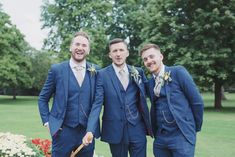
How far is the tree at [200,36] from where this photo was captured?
26266 mm

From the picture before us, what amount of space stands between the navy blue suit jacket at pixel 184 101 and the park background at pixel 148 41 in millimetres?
5615

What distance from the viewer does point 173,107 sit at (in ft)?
17.8

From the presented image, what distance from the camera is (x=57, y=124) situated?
5.51 metres

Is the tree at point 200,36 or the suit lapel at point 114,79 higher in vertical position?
the tree at point 200,36

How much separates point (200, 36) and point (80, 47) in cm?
2201

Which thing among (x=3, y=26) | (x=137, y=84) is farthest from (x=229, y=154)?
(x=3, y=26)

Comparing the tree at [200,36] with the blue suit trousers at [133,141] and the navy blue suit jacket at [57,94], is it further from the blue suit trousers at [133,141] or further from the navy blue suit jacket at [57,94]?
the navy blue suit jacket at [57,94]

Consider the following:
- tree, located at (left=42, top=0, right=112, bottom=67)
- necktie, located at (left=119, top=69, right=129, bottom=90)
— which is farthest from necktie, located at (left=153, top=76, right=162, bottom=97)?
tree, located at (left=42, top=0, right=112, bottom=67)

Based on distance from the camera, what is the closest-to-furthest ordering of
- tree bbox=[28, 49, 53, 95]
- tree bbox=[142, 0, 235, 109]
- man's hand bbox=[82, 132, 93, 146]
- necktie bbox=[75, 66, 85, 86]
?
man's hand bbox=[82, 132, 93, 146] → necktie bbox=[75, 66, 85, 86] → tree bbox=[142, 0, 235, 109] → tree bbox=[28, 49, 53, 95]

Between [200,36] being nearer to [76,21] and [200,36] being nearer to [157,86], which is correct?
[76,21]

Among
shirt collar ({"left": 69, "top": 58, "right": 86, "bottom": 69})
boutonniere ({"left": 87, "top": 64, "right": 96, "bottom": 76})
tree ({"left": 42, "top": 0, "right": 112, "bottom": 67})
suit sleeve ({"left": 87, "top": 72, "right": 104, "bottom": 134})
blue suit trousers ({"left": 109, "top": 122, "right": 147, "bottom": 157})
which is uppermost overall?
tree ({"left": 42, "top": 0, "right": 112, "bottom": 67})

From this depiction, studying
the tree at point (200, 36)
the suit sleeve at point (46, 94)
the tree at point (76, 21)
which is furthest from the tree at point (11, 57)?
the suit sleeve at point (46, 94)

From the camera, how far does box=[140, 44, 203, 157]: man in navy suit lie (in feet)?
17.7

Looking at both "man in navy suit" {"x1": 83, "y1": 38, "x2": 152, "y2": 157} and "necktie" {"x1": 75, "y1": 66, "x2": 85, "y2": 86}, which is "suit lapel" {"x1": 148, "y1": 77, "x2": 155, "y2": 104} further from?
"necktie" {"x1": 75, "y1": 66, "x2": 85, "y2": 86}
